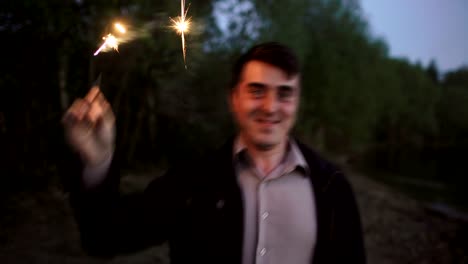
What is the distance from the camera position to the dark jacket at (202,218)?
1.79 meters

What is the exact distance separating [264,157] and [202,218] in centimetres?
49

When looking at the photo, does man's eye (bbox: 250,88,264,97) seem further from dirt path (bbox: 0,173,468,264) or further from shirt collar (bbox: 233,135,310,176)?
dirt path (bbox: 0,173,468,264)

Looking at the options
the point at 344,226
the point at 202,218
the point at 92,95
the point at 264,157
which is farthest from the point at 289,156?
the point at 92,95

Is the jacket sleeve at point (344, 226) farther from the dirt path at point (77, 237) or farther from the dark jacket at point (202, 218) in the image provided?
the dirt path at point (77, 237)

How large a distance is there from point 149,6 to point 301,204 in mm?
5414

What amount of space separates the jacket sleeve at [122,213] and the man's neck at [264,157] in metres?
0.44

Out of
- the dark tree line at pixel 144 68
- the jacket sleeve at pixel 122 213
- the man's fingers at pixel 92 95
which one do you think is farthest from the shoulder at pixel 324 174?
the man's fingers at pixel 92 95

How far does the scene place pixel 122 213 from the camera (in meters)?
1.74

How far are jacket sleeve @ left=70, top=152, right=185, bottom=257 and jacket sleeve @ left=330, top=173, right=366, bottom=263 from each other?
2.62ft

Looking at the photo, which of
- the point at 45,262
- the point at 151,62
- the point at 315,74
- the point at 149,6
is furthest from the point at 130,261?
the point at 315,74

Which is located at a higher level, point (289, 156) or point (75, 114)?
point (75, 114)

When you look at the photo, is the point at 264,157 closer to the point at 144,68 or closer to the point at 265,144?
the point at 265,144

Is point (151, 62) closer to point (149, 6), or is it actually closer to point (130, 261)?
point (149, 6)

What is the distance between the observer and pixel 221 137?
14.1 metres
